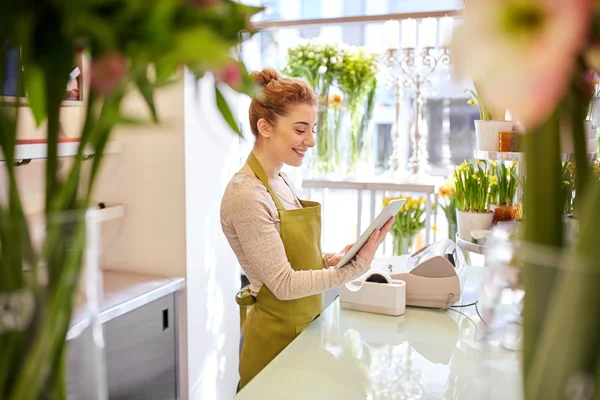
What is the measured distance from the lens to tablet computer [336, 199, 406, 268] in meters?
1.80

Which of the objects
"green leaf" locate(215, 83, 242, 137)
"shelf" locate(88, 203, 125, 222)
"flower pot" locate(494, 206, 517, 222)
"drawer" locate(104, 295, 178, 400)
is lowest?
"drawer" locate(104, 295, 178, 400)

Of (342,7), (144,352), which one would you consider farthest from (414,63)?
(144,352)

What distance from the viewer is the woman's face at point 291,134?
Answer: 7.06 ft

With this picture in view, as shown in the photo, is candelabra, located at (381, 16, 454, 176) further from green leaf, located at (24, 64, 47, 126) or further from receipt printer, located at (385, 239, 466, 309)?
green leaf, located at (24, 64, 47, 126)

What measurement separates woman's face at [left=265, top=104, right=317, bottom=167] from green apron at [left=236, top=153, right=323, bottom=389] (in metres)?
0.10

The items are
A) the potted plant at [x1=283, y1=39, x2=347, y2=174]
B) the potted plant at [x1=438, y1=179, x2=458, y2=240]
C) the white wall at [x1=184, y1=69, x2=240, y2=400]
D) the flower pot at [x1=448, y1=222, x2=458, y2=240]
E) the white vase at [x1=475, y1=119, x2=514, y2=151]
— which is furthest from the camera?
the potted plant at [x1=283, y1=39, x2=347, y2=174]

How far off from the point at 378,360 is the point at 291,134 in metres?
0.93

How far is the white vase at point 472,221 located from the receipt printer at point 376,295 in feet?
1.68

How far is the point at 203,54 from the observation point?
369 mm

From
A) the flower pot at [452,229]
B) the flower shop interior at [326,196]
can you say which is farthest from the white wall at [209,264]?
the flower pot at [452,229]

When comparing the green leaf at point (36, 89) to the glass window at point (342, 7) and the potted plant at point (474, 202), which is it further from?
the glass window at point (342, 7)

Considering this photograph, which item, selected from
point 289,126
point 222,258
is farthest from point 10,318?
point 222,258

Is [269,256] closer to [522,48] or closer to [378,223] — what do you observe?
[378,223]

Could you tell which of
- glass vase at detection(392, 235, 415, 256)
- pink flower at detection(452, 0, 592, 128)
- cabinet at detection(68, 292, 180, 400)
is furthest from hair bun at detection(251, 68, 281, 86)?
pink flower at detection(452, 0, 592, 128)
